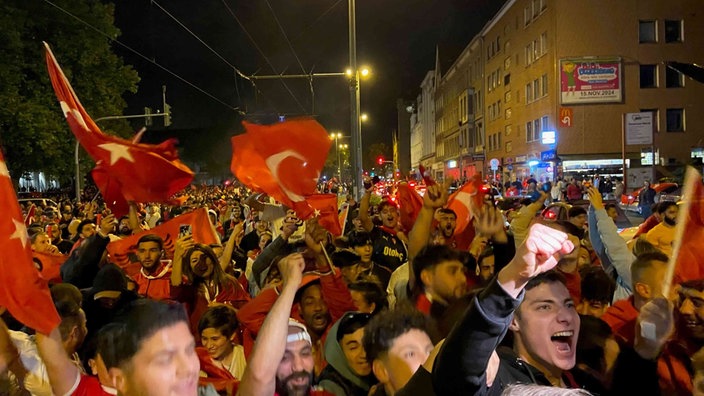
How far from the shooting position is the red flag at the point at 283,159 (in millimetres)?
6602

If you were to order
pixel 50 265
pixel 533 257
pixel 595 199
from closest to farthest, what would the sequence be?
pixel 533 257 < pixel 595 199 < pixel 50 265

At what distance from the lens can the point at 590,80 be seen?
44.1m

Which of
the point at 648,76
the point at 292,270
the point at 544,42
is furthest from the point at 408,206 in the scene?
the point at 648,76

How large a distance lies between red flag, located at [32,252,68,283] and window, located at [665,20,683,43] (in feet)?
152

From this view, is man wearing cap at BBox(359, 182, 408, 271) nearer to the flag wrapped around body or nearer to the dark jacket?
the dark jacket

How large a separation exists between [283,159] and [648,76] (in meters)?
44.4

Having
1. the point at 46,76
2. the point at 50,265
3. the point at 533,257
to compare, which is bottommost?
the point at 50,265

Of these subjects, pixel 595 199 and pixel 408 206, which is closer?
pixel 595 199

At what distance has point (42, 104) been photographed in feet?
89.3

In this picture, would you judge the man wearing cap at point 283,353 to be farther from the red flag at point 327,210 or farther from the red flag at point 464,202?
the red flag at point 327,210

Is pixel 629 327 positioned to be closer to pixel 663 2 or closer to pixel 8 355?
pixel 8 355

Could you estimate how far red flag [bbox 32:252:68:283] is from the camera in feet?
21.2

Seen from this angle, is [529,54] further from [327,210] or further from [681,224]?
[681,224]

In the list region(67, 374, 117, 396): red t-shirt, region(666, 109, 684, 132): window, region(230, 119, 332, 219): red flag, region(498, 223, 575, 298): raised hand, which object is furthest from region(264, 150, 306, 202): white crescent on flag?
region(666, 109, 684, 132): window
